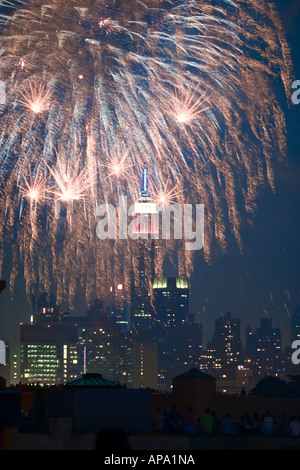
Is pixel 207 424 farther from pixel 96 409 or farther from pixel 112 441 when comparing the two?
pixel 112 441

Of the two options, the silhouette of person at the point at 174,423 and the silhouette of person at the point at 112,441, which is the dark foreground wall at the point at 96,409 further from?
the silhouette of person at the point at 112,441

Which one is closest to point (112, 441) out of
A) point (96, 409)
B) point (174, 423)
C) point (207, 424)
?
point (174, 423)

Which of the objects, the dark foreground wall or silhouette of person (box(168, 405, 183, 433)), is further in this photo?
the dark foreground wall

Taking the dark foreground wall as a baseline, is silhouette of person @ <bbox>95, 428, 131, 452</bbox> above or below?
below

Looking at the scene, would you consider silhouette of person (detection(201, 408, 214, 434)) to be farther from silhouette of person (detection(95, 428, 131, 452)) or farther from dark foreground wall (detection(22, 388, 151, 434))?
silhouette of person (detection(95, 428, 131, 452))

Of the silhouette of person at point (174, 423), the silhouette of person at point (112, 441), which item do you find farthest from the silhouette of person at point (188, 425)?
the silhouette of person at point (112, 441)

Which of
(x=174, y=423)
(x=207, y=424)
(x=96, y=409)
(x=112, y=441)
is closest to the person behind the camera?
(x=112, y=441)

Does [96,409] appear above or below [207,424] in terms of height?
above

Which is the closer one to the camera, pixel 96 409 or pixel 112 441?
pixel 112 441

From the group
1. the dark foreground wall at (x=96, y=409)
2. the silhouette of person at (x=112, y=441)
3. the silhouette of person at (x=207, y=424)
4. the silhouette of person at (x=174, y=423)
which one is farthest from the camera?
the silhouette of person at (x=207, y=424)

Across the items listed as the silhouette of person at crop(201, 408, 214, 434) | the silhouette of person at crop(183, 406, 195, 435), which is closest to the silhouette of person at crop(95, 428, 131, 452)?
the silhouette of person at crop(183, 406, 195, 435)

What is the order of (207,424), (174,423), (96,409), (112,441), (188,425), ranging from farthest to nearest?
(207,424) → (96,409) → (188,425) → (174,423) → (112,441)
